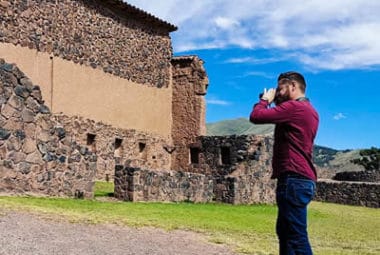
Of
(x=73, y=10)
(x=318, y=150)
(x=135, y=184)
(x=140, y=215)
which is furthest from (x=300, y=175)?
(x=318, y=150)

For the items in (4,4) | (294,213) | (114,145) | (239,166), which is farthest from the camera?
(114,145)

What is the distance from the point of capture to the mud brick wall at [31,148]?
13.2 m

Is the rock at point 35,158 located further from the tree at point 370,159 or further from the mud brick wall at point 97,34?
the tree at point 370,159

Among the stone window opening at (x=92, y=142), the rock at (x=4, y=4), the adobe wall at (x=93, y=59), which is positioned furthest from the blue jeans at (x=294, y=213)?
the stone window opening at (x=92, y=142)

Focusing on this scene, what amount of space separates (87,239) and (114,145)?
64.2 ft

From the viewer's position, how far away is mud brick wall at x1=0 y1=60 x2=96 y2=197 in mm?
13220

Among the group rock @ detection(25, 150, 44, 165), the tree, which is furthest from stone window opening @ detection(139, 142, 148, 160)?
the tree

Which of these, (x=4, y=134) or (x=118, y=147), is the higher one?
(x=118, y=147)

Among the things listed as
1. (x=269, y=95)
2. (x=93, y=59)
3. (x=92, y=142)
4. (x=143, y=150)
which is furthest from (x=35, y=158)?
(x=143, y=150)

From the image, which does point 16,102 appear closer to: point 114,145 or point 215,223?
point 215,223

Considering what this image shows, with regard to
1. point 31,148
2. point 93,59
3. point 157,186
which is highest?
point 93,59

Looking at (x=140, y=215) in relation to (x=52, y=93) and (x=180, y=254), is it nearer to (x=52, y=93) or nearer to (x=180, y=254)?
(x=180, y=254)

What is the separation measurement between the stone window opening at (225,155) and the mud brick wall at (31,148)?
46.3 ft

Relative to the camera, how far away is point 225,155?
28875 millimetres
